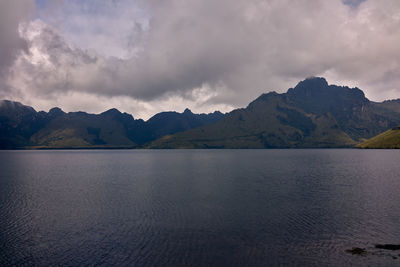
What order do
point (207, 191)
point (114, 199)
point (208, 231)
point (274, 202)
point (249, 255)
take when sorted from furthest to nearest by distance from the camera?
point (207, 191)
point (114, 199)
point (274, 202)
point (208, 231)
point (249, 255)

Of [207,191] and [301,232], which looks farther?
[207,191]

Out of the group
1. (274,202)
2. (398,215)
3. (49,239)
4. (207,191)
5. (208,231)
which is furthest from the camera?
(207,191)

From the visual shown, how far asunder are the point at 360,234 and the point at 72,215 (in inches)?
2105

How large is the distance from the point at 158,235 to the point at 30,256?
17.4 m

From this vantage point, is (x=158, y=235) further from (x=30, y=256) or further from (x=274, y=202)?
(x=274, y=202)

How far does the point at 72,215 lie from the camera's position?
55562 millimetres

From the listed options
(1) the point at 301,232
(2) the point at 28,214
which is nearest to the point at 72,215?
(2) the point at 28,214

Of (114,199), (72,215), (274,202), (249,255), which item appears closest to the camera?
(249,255)

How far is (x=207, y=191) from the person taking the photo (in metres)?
82.1

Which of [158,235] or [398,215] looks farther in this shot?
[398,215]

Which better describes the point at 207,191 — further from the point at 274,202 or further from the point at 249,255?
the point at 249,255

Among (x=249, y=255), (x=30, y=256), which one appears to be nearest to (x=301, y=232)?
(x=249, y=255)

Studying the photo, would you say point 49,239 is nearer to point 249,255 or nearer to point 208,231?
point 208,231

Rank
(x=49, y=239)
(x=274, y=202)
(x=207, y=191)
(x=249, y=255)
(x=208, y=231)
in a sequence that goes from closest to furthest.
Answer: (x=249, y=255)
(x=49, y=239)
(x=208, y=231)
(x=274, y=202)
(x=207, y=191)
